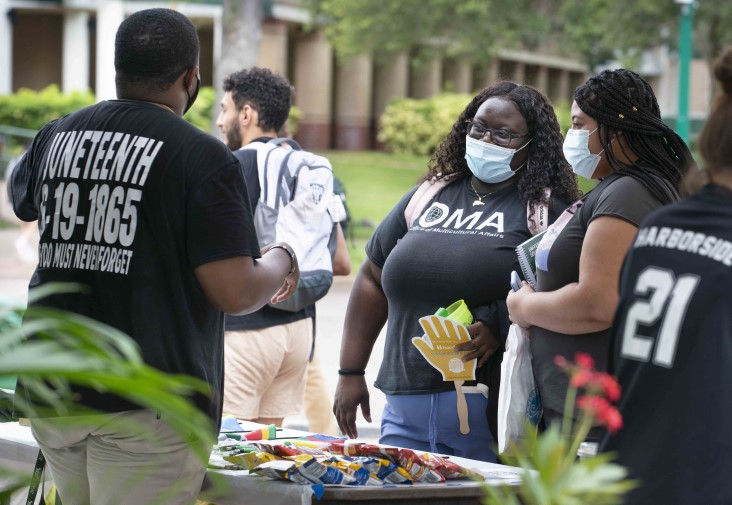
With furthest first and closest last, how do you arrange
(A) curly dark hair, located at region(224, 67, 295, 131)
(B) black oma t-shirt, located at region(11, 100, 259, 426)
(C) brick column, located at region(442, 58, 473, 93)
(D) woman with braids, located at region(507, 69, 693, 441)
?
1. (C) brick column, located at region(442, 58, 473, 93)
2. (A) curly dark hair, located at region(224, 67, 295, 131)
3. (D) woman with braids, located at region(507, 69, 693, 441)
4. (B) black oma t-shirt, located at region(11, 100, 259, 426)

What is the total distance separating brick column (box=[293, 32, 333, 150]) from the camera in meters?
37.2

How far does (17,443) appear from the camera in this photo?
13.6 feet

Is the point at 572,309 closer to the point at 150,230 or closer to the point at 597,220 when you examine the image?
the point at 597,220

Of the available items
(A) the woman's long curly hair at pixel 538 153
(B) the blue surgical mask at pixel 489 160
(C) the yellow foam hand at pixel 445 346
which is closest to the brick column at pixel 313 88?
(A) the woman's long curly hair at pixel 538 153

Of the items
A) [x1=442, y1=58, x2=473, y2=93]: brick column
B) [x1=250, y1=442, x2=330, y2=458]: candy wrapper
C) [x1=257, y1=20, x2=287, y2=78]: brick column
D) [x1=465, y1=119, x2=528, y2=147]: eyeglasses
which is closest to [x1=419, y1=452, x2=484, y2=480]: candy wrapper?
[x1=250, y1=442, x2=330, y2=458]: candy wrapper

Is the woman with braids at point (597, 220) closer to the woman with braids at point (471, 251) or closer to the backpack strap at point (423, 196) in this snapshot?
the woman with braids at point (471, 251)

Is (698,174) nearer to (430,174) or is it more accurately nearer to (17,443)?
(430,174)

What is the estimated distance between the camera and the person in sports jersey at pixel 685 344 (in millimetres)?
2393

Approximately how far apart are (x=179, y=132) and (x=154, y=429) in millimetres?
760

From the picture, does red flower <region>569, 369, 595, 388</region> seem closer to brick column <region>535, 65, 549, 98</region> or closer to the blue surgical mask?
the blue surgical mask

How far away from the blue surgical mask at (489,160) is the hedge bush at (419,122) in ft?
93.1

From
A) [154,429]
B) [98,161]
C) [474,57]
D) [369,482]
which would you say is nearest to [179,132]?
[98,161]

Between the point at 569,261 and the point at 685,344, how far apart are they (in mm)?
1133

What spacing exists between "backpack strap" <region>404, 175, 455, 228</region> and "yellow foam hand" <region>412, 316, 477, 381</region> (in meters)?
0.46
